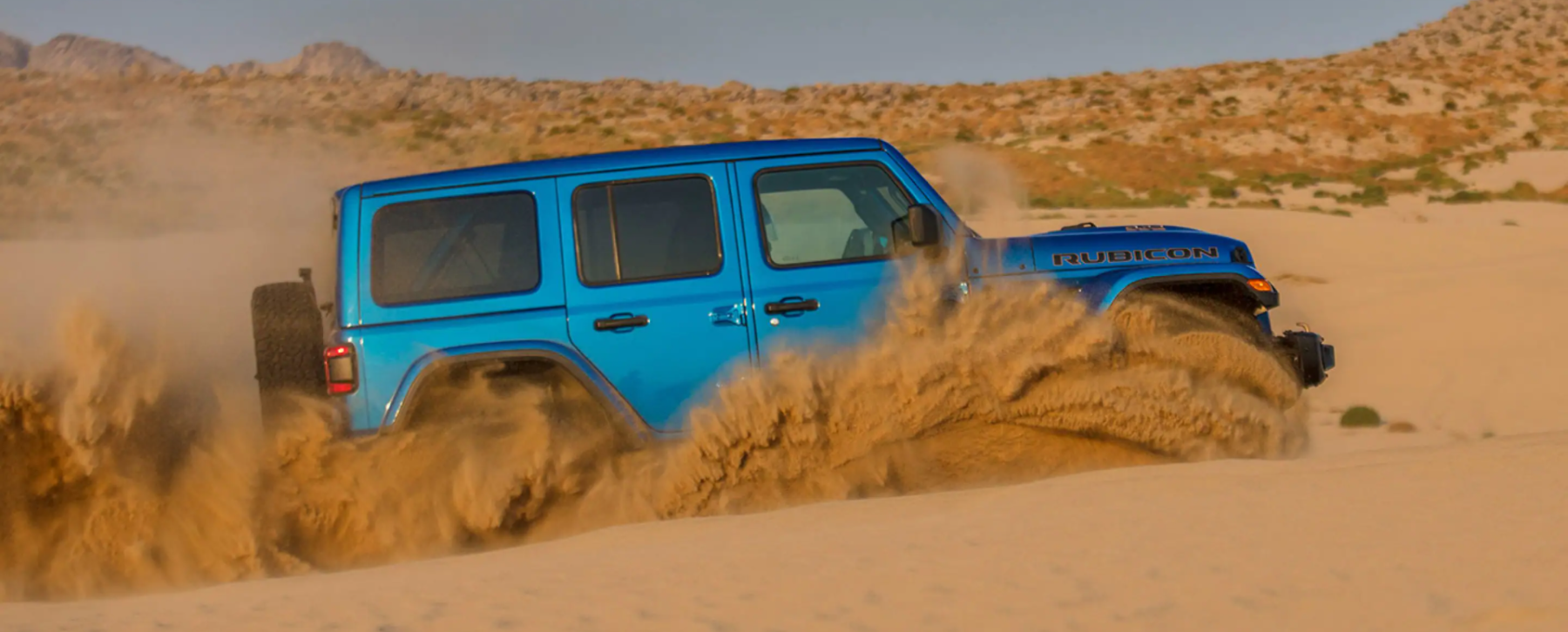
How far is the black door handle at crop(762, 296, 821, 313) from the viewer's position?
20.2 ft

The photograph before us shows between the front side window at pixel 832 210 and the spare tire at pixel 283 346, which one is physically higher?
the front side window at pixel 832 210

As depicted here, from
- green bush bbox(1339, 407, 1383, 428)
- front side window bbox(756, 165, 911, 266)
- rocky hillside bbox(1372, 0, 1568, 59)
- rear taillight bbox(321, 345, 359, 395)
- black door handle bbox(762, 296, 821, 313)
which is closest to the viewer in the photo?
rear taillight bbox(321, 345, 359, 395)

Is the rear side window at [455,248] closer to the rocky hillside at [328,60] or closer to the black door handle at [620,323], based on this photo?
the black door handle at [620,323]

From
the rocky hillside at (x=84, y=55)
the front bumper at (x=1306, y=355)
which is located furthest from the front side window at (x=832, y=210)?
the rocky hillside at (x=84, y=55)

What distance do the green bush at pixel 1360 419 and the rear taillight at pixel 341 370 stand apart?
28.7 ft

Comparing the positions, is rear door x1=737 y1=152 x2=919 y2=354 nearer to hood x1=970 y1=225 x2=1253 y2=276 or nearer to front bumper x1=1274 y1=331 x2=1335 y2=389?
hood x1=970 y1=225 x2=1253 y2=276

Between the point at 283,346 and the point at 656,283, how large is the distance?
1.58 m

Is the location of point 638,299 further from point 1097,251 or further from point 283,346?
point 1097,251

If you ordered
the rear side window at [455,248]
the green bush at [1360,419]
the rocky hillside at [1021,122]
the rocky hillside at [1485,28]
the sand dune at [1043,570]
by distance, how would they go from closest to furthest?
1. the sand dune at [1043,570]
2. the rear side window at [455,248]
3. the green bush at [1360,419]
4. the rocky hillside at [1021,122]
5. the rocky hillside at [1485,28]

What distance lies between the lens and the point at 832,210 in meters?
6.46

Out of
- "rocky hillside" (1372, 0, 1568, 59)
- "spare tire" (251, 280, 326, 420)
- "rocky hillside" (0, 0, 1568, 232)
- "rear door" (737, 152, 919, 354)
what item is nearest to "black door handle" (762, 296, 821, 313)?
"rear door" (737, 152, 919, 354)

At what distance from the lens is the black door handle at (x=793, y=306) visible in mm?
6148

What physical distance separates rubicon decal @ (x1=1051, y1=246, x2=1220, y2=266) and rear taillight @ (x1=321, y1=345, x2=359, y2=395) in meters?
3.08

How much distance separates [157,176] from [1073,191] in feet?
66.3
